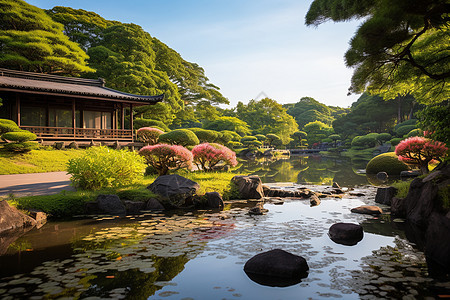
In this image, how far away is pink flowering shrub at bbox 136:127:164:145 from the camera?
20795 millimetres

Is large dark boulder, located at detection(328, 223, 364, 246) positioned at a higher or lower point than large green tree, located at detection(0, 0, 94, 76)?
lower

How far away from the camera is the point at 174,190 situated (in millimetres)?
8695

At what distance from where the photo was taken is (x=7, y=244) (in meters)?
5.28

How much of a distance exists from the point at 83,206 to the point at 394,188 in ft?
30.5

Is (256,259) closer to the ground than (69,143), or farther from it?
closer to the ground

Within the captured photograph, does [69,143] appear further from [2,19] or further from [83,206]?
[2,19]

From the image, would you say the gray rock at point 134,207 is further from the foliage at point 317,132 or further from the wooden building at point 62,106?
the foliage at point 317,132

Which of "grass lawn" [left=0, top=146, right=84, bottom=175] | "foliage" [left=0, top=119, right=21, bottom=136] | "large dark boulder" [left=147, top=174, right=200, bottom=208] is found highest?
"foliage" [left=0, top=119, right=21, bottom=136]

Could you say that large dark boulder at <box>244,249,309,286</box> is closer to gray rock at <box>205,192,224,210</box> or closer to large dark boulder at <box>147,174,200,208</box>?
gray rock at <box>205,192,224,210</box>

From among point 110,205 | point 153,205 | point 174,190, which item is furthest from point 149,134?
point 110,205

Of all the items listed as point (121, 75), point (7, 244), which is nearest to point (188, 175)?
point (7, 244)

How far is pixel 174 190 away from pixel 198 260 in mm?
→ 4325

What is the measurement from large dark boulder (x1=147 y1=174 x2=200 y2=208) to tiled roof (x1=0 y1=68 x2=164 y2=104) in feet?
39.9

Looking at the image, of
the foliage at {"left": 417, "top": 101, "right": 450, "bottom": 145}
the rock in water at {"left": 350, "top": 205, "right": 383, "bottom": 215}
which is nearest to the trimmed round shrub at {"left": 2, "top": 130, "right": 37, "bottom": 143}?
the rock in water at {"left": 350, "top": 205, "right": 383, "bottom": 215}
